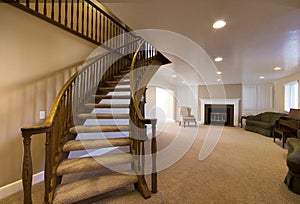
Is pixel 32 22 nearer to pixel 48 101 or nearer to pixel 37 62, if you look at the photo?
pixel 37 62

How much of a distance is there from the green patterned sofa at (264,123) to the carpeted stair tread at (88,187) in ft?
19.6

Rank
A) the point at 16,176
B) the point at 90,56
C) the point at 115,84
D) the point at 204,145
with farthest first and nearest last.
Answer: the point at 204,145 < the point at 115,84 < the point at 90,56 < the point at 16,176

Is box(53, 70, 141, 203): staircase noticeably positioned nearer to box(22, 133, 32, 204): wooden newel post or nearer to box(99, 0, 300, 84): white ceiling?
Result: box(22, 133, 32, 204): wooden newel post

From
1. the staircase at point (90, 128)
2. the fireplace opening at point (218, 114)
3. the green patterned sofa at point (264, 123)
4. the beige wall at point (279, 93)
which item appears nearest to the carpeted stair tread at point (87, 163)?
the staircase at point (90, 128)

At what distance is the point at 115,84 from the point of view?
396 cm

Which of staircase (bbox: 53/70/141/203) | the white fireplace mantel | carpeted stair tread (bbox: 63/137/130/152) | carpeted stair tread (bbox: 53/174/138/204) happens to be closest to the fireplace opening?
the white fireplace mantel

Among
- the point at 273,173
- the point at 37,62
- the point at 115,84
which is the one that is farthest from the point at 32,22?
the point at 273,173

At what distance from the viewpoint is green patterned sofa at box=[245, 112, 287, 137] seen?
6181mm

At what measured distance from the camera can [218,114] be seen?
9586mm

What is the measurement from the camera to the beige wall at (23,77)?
2.07 m

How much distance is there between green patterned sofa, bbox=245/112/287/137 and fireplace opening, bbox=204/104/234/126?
1597 mm

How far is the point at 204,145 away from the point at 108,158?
3.23m

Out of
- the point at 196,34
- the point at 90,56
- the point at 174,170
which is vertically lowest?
the point at 174,170

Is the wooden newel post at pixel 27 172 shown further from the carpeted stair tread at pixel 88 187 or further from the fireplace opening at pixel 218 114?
the fireplace opening at pixel 218 114
